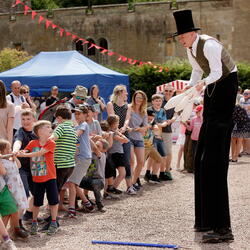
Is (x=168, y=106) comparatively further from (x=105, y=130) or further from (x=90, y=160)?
(x=105, y=130)

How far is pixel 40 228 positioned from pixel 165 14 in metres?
35.7

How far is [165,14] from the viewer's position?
40656 mm

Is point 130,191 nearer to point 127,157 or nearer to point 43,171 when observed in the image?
point 127,157

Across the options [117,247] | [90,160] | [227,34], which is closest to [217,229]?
[117,247]

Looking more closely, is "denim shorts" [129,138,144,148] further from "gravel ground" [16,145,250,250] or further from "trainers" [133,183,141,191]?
"gravel ground" [16,145,250,250]

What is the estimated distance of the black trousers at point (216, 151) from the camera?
5504 millimetres

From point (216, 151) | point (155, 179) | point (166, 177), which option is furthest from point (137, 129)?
point (216, 151)

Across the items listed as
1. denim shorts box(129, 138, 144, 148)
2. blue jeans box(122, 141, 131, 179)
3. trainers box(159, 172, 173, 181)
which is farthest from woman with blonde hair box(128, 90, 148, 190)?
trainers box(159, 172, 173, 181)

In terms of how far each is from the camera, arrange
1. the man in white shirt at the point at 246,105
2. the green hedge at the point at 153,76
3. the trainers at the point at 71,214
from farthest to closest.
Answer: the green hedge at the point at 153,76 → the man in white shirt at the point at 246,105 → the trainers at the point at 71,214

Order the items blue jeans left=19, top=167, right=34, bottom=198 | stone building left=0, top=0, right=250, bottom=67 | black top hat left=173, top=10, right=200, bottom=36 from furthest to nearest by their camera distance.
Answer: stone building left=0, top=0, right=250, bottom=67 < blue jeans left=19, top=167, right=34, bottom=198 < black top hat left=173, top=10, right=200, bottom=36

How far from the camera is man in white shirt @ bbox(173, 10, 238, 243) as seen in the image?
5.47 meters

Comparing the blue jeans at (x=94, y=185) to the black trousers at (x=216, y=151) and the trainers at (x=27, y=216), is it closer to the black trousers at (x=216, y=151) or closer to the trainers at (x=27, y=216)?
the trainers at (x=27, y=216)

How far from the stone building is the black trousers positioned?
111 feet

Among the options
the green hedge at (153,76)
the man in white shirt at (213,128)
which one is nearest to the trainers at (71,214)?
the man in white shirt at (213,128)
